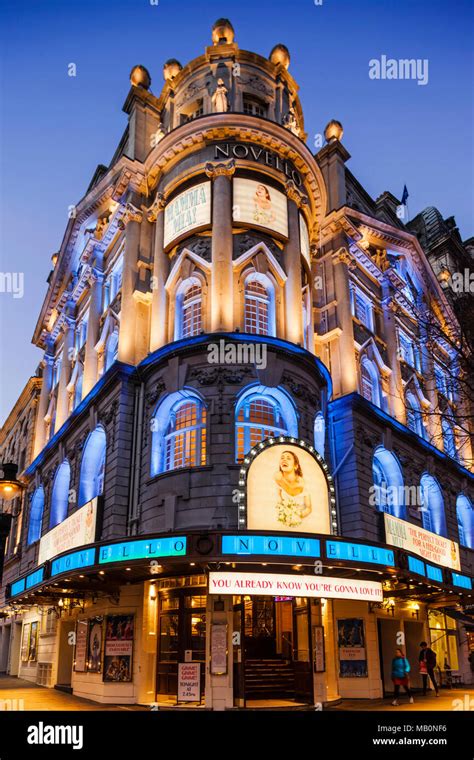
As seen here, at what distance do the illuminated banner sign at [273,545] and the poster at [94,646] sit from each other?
7.79 meters

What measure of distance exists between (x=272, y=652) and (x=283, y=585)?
8.03 metres

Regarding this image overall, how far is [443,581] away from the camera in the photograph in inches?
880

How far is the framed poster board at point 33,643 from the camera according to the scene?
3152 cm

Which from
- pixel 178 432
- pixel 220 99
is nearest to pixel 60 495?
pixel 178 432

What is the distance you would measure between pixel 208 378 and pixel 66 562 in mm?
7462

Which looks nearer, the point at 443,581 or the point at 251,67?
the point at 443,581

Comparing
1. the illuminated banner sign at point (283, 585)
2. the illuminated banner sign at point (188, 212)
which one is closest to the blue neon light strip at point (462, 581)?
the illuminated banner sign at point (283, 585)

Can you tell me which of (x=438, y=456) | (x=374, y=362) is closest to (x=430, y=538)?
(x=438, y=456)

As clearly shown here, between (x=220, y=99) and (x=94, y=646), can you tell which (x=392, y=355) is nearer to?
(x=220, y=99)

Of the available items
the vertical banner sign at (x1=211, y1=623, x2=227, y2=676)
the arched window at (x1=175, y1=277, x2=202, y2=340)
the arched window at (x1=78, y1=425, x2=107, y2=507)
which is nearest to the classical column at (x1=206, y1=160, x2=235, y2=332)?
the arched window at (x1=175, y1=277, x2=202, y2=340)

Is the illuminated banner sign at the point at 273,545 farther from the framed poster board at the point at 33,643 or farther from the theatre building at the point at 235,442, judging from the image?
the framed poster board at the point at 33,643

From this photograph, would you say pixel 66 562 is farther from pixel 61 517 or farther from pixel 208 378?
pixel 61 517

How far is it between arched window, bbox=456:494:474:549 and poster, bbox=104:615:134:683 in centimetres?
2310

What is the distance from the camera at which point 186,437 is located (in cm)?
2177
